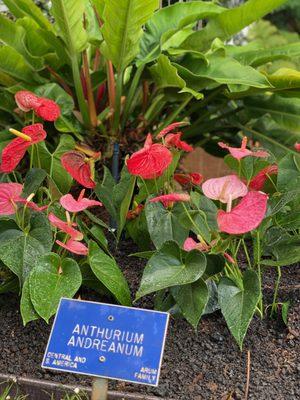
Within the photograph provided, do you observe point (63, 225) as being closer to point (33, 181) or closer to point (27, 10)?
point (33, 181)

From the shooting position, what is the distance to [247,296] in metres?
1.26

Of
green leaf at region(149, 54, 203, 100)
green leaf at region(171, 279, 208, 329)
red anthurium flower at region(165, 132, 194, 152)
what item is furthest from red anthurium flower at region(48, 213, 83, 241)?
green leaf at region(149, 54, 203, 100)

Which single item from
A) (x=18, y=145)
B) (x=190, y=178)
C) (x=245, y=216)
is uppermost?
(x=18, y=145)

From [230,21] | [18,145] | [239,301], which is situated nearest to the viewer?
[239,301]

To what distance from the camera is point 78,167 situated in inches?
59.2

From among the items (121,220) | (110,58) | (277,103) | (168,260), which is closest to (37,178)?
(121,220)

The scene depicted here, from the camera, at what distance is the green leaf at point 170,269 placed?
47.4 inches

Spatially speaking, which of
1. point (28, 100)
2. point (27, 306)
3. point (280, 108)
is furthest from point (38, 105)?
point (280, 108)

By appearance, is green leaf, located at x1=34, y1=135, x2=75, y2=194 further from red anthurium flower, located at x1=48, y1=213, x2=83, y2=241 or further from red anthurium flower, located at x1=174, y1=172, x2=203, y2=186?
red anthurium flower, located at x1=48, y1=213, x2=83, y2=241

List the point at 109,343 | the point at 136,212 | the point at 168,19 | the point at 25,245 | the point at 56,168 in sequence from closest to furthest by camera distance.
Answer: the point at 109,343, the point at 25,245, the point at 136,212, the point at 56,168, the point at 168,19

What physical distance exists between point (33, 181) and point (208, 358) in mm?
617

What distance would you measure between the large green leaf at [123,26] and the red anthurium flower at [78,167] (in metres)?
0.49

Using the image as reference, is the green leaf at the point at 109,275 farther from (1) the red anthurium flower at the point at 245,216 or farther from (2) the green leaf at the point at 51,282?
(1) the red anthurium flower at the point at 245,216

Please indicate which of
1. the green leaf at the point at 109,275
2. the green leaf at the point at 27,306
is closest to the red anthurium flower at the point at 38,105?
the green leaf at the point at 109,275
